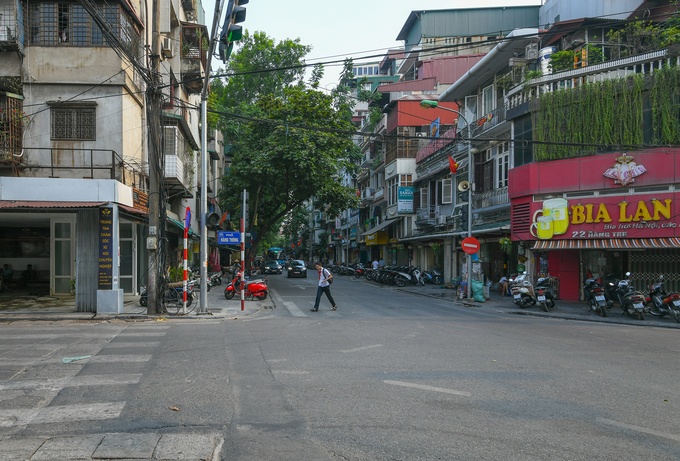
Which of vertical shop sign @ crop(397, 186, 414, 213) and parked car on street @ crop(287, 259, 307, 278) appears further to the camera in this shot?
parked car on street @ crop(287, 259, 307, 278)

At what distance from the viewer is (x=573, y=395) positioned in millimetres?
7586

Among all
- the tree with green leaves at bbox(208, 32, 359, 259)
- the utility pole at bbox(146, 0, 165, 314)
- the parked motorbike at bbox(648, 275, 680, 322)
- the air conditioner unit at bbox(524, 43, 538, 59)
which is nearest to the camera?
the utility pole at bbox(146, 0, 165, 314)

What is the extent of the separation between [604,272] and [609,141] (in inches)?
201

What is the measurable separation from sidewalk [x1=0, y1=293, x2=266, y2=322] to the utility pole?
90cm

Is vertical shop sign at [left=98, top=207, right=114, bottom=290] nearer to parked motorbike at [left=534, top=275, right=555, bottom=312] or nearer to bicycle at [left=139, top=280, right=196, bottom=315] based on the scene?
bicycle at [left=139, top=280, right=196, bottom=315]

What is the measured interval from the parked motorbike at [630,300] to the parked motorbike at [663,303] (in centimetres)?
27

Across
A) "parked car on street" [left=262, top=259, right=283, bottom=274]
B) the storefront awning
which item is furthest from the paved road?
"parked car on street" [left=262, top=259, right=283, bottom=274]

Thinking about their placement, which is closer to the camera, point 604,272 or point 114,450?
point 114,450

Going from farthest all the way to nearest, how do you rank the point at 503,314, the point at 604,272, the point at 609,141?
the point at 604,272 < the point at 609,141 < the point at 503,314

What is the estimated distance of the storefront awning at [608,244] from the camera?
1933 cm

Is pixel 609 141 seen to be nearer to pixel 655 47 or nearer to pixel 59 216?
pixel 655 47

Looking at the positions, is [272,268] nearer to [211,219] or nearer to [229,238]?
[229,238]

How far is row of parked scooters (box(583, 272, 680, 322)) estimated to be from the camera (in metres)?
17.2

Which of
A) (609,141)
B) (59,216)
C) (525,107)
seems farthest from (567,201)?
(59,216)
